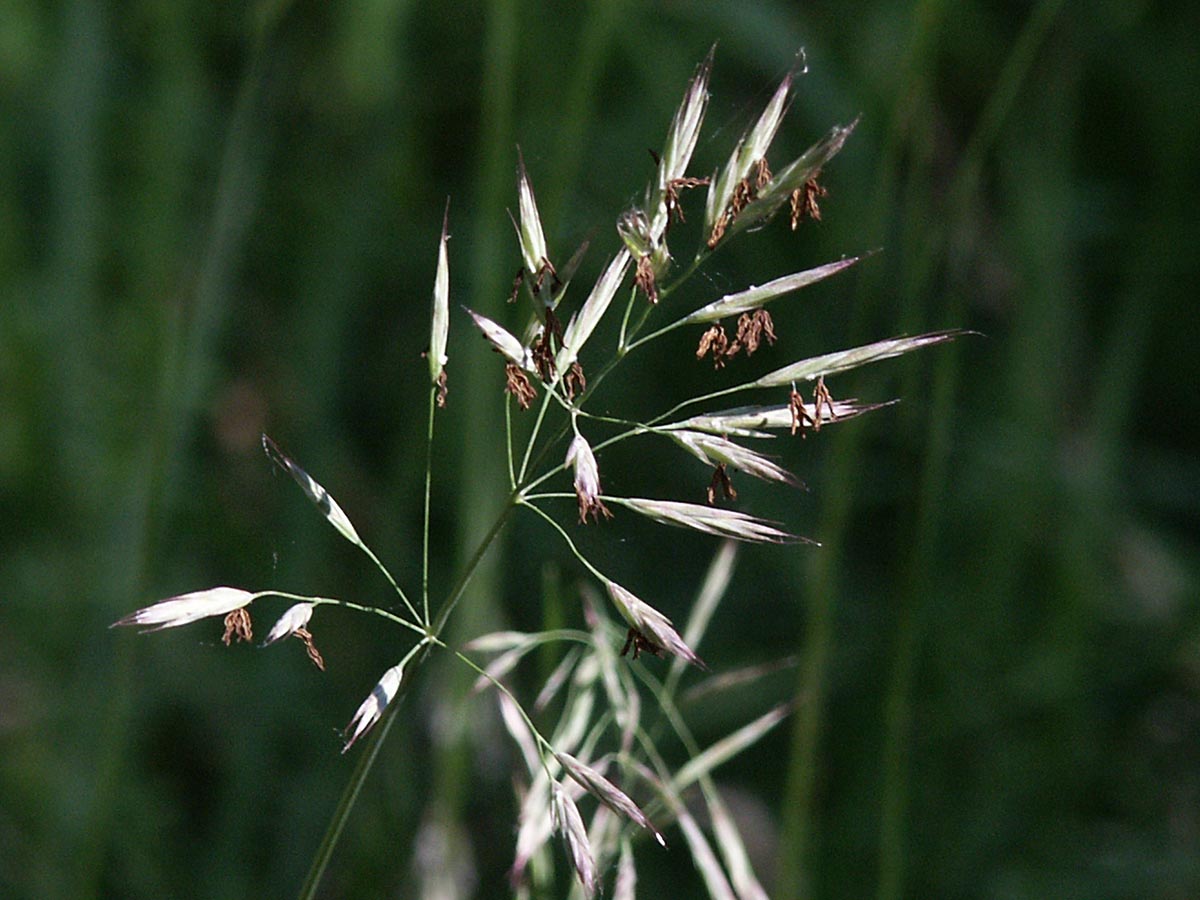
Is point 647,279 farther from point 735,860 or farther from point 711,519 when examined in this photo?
point 735,860

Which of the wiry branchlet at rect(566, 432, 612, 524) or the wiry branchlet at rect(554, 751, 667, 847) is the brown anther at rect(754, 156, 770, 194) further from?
the wiry branchlet at rect(554, 751, 667, 847)

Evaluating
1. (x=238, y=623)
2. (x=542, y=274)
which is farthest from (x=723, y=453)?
(x=238, y=623)

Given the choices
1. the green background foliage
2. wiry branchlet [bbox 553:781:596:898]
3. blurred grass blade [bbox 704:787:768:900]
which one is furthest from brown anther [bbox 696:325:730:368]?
the green background foliage

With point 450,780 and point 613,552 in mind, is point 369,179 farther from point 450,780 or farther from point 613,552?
point 450,780

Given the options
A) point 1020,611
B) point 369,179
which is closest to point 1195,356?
point 1020,611

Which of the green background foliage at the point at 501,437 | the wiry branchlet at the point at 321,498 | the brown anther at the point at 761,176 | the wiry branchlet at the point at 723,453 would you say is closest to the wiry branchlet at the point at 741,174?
the brown anther at the point at 761,176
